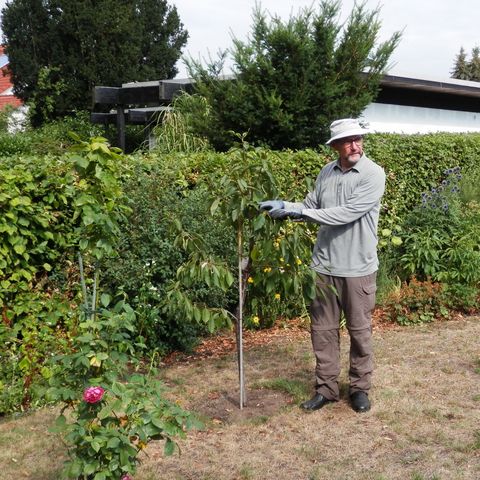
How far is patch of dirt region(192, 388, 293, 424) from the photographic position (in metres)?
4.77

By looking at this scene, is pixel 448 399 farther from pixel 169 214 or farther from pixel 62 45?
pixel 62 45

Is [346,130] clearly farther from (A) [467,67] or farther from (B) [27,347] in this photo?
(A) [467,67]

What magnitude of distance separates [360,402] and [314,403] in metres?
0.31

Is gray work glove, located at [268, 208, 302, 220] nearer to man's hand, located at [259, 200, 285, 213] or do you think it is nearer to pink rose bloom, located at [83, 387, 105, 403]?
man's hand, located at [259, 200, 285, 213]

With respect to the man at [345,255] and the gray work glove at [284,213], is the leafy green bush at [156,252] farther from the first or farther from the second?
the gray work glove at [284,213]

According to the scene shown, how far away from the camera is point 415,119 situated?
14.1m

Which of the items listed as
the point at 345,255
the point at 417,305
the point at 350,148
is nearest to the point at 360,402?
the point at 345,255

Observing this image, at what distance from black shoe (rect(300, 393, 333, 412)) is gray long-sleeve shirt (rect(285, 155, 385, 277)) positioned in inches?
34.4

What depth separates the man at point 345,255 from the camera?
4.57 m

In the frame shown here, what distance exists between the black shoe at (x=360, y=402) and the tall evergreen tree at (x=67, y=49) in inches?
686

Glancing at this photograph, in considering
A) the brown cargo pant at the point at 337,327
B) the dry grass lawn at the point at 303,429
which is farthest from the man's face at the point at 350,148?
the dry grass lawn at the point at 303,429

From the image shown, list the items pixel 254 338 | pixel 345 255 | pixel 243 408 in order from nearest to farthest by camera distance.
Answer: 1. pixel 345 255
2. pixel 243 408
3. pixel 254 338

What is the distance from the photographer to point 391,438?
4.37 metres

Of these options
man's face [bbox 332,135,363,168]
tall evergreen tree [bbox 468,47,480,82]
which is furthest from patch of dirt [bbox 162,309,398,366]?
tall evergreen tree [bbox 468,47,480,82]
